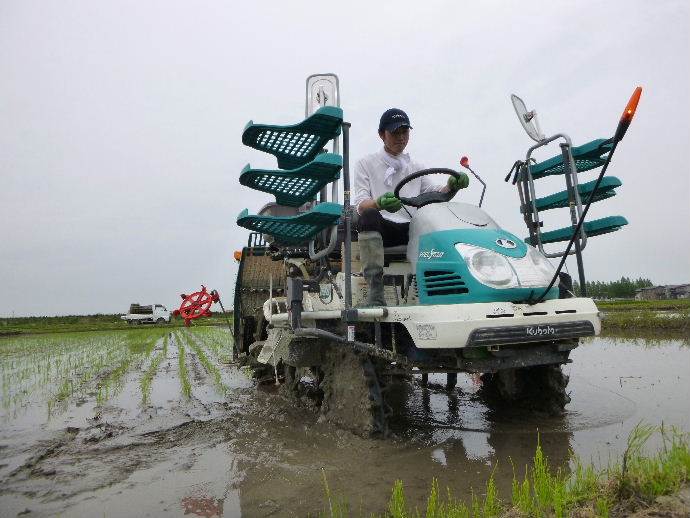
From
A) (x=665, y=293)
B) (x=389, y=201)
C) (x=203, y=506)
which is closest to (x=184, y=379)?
(x=203, y=506)

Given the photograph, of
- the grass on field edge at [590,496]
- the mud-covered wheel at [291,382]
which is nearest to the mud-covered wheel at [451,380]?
the mud-covered wheel at [291,382]

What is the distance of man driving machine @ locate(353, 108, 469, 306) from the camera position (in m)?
3.42

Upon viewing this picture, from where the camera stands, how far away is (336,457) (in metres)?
3.08

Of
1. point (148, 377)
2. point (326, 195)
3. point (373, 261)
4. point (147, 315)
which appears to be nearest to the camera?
point (373, 261)

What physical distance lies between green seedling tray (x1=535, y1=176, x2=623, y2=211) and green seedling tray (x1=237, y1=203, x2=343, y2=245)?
188 centimetres

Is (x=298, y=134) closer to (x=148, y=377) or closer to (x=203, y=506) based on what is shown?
(x=203, y=506)

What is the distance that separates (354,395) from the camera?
11.5 ft

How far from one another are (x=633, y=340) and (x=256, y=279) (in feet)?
24.3

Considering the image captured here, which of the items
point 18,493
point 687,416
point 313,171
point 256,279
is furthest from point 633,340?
point 18,493

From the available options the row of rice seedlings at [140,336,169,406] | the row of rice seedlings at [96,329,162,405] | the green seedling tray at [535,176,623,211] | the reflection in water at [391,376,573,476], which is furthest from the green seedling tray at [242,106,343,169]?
the row of rice seedlings at [96,329,162,405]

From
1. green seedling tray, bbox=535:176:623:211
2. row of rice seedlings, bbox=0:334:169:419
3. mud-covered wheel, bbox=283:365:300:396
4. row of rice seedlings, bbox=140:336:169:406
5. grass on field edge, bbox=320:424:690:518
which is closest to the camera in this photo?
grass on field edge, bbox=320:424:690:518

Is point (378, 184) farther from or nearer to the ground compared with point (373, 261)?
farther from the ground

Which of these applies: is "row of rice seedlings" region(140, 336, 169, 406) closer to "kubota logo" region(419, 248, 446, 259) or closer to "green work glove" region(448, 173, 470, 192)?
"kubota logo" region(419, 248, 446, 259)

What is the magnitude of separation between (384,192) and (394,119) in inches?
23.4
